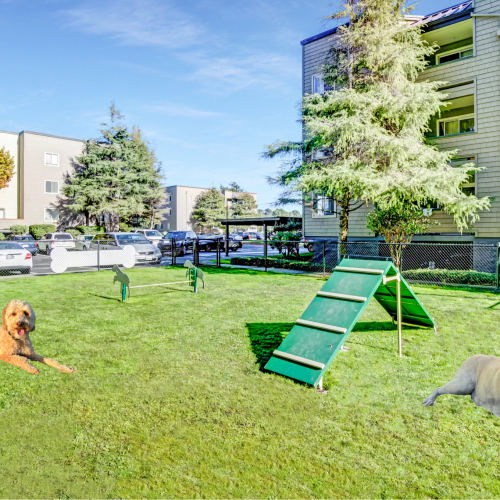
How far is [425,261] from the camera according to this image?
17.5m

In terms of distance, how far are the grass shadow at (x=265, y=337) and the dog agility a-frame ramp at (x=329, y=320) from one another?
529 millimetres

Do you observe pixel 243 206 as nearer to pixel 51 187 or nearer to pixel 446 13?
pixel 51 187

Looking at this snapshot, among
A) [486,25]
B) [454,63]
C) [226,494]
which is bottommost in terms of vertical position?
[226,494]

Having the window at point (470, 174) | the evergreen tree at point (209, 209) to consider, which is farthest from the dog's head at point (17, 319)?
the evergreen tree at point (209, 209)

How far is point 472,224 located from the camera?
52.7 ft

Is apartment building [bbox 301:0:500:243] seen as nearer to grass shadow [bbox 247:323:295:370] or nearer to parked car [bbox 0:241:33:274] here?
grass shadow [bbox 247:323:295:370]

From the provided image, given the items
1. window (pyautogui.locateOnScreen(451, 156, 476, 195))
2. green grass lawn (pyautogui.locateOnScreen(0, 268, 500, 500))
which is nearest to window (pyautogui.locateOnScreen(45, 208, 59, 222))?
green grass lawn (pyautogui.locateOnScreen(0, 268, 500, 500))

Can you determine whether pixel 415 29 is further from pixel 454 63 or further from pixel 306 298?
pixel 306 298

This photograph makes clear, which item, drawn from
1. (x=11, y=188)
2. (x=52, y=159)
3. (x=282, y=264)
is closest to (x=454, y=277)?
(x=282, y=264)

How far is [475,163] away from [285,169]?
7999 mm

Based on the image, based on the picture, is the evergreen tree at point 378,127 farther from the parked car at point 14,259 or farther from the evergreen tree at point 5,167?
the evergreen tree at point 5,167

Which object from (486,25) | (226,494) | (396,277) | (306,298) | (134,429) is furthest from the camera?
(486,25)

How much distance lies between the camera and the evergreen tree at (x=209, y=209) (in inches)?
2468

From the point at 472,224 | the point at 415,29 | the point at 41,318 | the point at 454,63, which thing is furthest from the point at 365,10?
the point at 41,318
